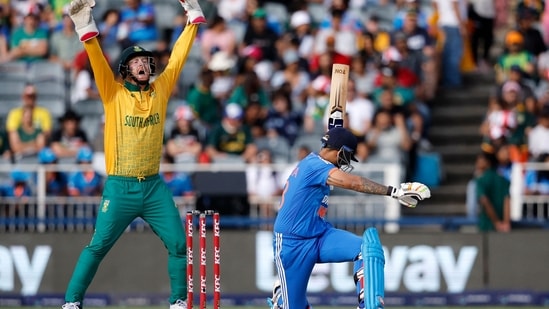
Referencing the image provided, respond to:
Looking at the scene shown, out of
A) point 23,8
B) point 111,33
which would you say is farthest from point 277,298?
point 23,8

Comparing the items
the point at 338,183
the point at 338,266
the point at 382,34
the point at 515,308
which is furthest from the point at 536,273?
the point at 338,183

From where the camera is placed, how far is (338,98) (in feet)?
43.7

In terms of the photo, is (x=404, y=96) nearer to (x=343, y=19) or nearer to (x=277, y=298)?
(x=343, y=19)

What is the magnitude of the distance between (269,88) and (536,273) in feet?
17.3

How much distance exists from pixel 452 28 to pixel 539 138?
337 centimetres

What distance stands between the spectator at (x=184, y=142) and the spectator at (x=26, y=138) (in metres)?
1.83

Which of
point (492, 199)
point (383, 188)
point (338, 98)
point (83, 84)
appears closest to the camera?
point (383, 188)

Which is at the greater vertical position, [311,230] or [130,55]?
[130,55]

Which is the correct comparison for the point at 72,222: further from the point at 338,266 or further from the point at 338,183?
the point at 338,183

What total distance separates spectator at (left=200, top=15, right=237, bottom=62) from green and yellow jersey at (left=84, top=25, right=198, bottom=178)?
28.8 ft

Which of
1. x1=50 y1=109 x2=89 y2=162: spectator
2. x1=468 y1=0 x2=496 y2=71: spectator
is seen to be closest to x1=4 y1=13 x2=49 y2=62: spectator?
x1=50 y1=109 x2=89 y2=162: spectator

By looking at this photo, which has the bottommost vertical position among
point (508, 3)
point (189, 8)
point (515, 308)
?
point (515, 308)

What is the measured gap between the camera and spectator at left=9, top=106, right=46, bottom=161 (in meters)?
19.8

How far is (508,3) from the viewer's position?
2439 centimetres
